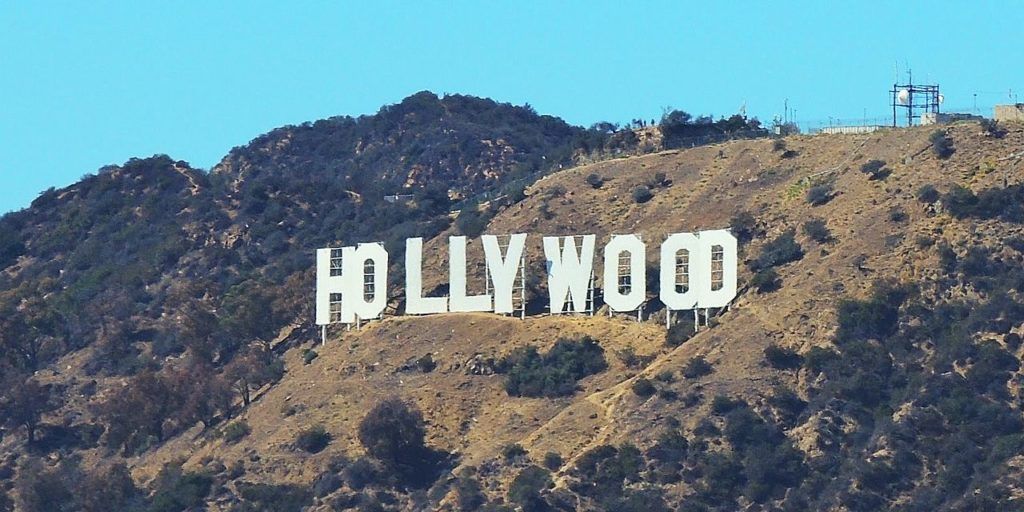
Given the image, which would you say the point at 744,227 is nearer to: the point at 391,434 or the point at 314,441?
the point at 391,434

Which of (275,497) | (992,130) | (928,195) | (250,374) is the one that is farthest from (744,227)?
(275,497)

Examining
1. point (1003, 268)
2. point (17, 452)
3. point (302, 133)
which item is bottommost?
point (17, 452)

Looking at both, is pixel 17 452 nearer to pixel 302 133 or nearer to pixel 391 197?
pixel 391 197

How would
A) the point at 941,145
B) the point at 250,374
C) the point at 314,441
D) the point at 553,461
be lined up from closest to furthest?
the point at 553,461
the point at 314,441
the point at 941,145
the point at 250,374

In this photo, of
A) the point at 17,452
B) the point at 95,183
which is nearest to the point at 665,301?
the point at 17,452

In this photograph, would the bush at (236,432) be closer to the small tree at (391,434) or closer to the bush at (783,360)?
the small tree at (391,434)

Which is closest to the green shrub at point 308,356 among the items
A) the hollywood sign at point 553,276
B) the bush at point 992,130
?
the hollywood sign at point 553,276
